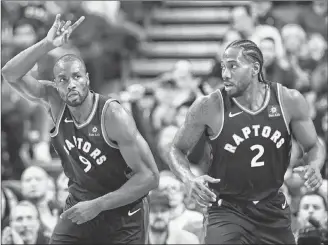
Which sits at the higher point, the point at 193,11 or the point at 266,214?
the point at 193,11

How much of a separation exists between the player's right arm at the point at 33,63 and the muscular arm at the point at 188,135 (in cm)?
101

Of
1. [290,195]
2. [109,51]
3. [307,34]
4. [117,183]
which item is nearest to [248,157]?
[117,183]

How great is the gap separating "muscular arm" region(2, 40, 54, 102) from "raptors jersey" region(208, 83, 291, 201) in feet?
4.25

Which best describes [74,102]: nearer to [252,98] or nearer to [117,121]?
[117,121]

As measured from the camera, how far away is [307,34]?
11.8m

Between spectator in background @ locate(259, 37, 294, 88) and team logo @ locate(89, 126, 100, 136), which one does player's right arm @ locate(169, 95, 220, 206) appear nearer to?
team logo @ locate(89, 126, 100, 136)

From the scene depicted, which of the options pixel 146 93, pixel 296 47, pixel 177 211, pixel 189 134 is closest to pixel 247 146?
pixel 189 134

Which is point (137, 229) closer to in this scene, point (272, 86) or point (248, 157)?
point (248, 157)

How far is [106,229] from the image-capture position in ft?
20.7

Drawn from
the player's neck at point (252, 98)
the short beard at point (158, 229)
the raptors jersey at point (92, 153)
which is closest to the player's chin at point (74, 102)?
the raptors jersey at point (92, 153)

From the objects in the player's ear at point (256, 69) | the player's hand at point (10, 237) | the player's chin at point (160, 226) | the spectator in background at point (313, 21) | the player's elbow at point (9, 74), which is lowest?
the player's chin at point (160, 226)

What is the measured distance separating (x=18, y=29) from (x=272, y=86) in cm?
604

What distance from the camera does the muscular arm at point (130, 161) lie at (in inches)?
240

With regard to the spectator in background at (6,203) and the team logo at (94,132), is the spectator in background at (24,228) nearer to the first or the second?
the spectator in background at (6,203)
